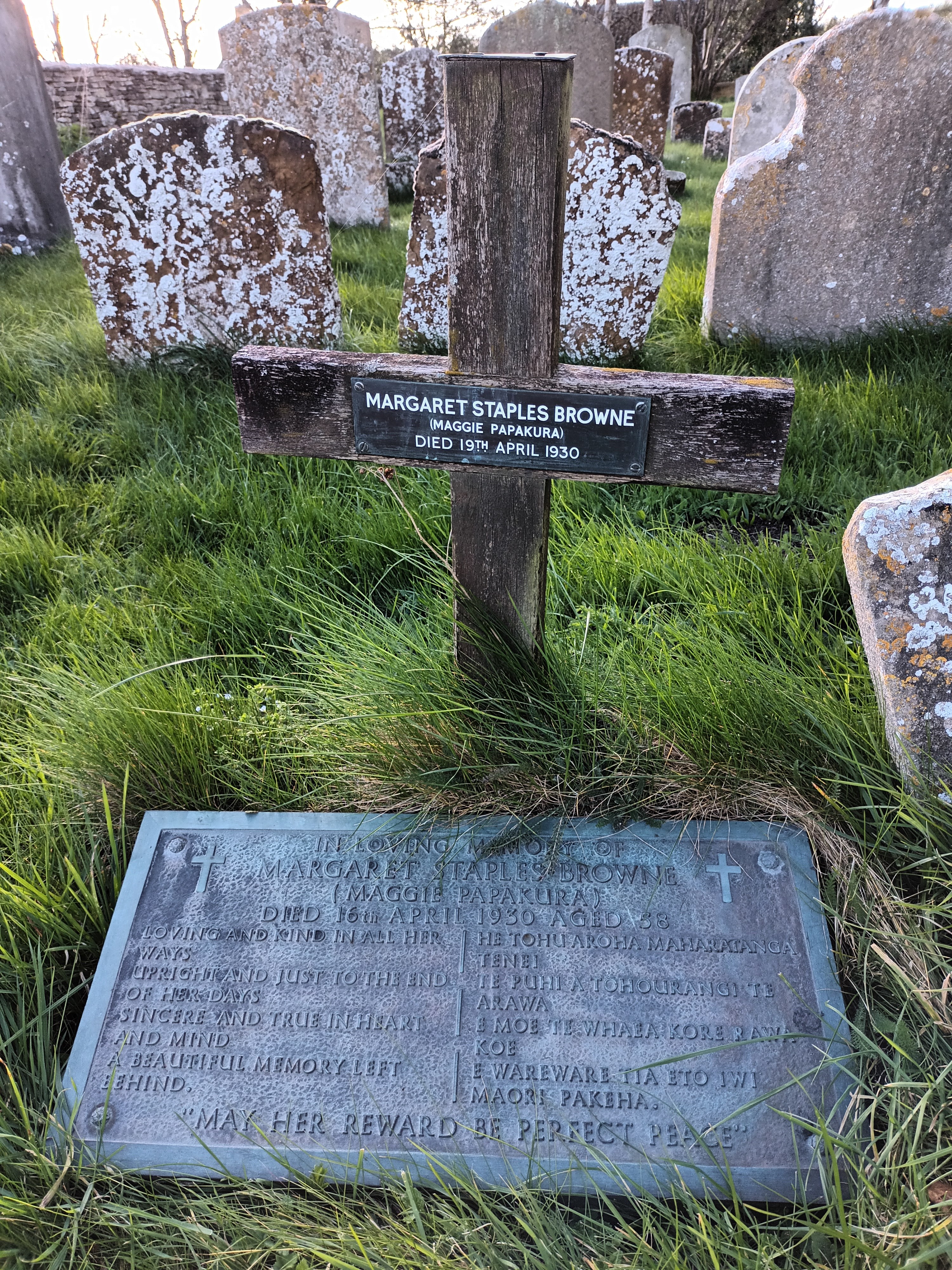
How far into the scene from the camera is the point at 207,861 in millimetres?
1646

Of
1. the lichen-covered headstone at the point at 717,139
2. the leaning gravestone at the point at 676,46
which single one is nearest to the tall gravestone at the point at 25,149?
the lichen-covered headstone at the point at 717,139

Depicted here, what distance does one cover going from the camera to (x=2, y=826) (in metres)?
1.72

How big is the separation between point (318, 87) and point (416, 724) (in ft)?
20.1

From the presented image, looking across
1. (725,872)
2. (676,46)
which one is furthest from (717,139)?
(725,872)

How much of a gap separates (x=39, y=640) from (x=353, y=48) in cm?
563

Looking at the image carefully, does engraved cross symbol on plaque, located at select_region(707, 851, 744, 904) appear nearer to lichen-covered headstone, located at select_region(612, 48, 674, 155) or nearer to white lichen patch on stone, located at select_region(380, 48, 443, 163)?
lichen-covered headstone, located at select_region(612, 48, 674, 155)

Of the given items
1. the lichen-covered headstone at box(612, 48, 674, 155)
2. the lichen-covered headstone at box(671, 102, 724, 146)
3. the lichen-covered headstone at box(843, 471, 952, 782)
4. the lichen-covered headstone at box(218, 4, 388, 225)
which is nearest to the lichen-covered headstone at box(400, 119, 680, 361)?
the lichen-covered headstone at box(843, 471, 952, 782)

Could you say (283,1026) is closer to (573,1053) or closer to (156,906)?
(156,906)

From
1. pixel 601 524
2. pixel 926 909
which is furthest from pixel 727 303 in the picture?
pixel 926 909

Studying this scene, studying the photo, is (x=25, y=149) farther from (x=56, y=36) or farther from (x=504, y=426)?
(x=56, y=36)

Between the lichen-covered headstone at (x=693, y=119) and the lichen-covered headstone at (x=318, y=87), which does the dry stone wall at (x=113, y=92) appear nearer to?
the lichen-covered headstone at (x=318, y=87)

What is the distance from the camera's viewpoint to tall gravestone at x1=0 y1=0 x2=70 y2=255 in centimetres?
555

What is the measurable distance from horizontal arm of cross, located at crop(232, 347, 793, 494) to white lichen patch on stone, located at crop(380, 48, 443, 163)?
7688 mm

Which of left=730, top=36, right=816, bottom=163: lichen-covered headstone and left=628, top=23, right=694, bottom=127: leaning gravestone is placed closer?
left=730, top=36, right=816, bottom=163: lichen-covered headstone
